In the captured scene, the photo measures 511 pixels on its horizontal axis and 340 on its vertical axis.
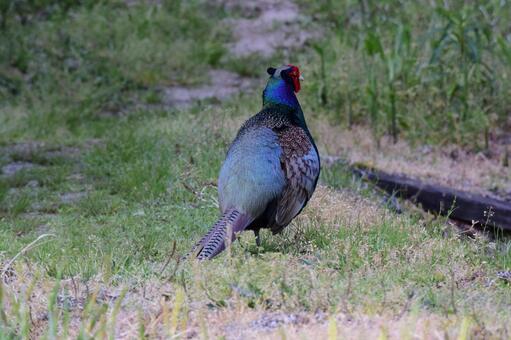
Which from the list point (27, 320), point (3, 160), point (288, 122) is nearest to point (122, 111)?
point (3, 160)

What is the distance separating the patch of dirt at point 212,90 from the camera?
36.4 ft

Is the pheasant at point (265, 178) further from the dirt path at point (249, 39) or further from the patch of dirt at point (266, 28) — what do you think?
the patch of dirt at point (266, 28)

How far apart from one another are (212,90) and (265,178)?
6.33 m

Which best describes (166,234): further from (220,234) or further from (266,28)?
(266,28)

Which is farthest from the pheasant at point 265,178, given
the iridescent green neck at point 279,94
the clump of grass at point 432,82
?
the clump of grass at point 432,82

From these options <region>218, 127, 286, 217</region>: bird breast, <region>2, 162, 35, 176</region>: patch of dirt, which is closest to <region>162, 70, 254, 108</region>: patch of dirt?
<region>2, 162, 35, 176</region>: patch of dirt

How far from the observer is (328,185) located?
24.2 ft

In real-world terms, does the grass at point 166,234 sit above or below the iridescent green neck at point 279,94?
below

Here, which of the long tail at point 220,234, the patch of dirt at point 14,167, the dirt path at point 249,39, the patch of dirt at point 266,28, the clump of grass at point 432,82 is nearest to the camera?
the long tail at point 220,234

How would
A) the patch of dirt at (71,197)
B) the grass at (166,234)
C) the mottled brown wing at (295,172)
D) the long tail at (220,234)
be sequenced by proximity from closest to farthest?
the grass at (166,234), the long tail at (220,234), the mottled brown wing at (295,172), the patch of dirt at (71,197)

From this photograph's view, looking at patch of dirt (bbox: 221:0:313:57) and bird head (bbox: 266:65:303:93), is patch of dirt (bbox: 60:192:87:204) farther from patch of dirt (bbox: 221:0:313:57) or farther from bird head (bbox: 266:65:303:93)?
patch of dirt (bbox: 221:0:313:57)

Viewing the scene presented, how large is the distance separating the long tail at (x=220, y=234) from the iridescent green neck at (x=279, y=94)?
3.18 feet

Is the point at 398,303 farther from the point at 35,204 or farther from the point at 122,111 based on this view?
the point at 122,111

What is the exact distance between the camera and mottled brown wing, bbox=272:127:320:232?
5.32 m
